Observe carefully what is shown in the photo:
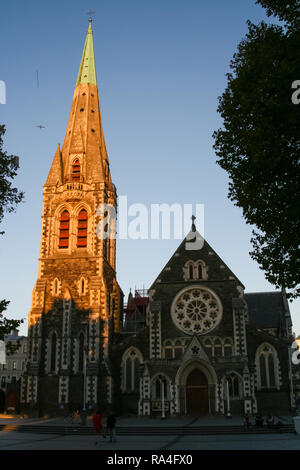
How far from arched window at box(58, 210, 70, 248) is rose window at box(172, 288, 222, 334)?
12517 mm

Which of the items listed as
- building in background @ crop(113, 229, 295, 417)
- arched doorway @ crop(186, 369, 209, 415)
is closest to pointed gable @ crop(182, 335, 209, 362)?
building in background @ crop(113, 229, 295, 417)

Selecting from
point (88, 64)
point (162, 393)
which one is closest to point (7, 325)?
point (162, 393)

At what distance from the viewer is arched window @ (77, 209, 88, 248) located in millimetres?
47438

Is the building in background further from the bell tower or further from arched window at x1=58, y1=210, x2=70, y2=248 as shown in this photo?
arched window at x1=58, y1=210, x2=70, y2=248

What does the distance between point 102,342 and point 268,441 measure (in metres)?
22.0

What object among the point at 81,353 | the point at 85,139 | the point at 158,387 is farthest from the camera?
the point at 85,139

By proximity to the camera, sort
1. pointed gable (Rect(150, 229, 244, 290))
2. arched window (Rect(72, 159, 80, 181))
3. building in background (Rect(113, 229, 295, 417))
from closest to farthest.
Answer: building in background (Rect(113, 229, 295, 417)) → pointed gable (Rect(150, 229, 244, 290)) → arched window (Rect(72, 159, 80, 181))

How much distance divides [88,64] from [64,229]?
2226cm

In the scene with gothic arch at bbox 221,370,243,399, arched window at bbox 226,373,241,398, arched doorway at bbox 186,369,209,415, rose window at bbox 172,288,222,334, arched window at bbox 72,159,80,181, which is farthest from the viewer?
arched window at bbox 72,159,80,181

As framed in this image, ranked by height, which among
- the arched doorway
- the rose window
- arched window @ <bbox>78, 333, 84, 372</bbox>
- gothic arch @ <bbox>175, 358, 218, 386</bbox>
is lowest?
the arched doorway

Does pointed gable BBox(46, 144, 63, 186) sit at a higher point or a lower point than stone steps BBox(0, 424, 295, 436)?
higher

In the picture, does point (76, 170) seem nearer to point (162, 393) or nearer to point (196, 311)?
point (196, 311)

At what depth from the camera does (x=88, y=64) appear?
58.2 meters
